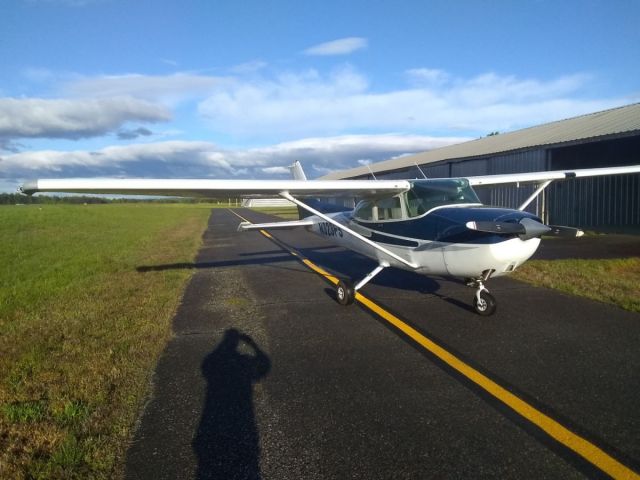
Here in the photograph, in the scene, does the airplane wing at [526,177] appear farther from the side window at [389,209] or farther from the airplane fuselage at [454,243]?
the airplane fuselage at [454,243]

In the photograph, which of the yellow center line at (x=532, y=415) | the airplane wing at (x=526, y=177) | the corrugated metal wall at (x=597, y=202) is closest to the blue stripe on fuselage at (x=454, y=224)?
the yellow center line at (x=532, y=415)

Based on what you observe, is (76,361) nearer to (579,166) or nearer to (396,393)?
(396,393)

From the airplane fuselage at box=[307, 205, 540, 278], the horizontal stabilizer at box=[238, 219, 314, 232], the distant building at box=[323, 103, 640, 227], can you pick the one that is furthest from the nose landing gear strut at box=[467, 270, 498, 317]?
the distant building at box=[323, 103, 640, 227]

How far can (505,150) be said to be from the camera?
19344 millimetres

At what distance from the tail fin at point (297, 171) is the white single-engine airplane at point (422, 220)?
418cm

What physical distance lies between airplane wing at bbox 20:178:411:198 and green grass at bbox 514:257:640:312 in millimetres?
3599

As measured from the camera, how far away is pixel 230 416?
3.33 meters

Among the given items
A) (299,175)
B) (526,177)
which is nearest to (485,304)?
(526,177)

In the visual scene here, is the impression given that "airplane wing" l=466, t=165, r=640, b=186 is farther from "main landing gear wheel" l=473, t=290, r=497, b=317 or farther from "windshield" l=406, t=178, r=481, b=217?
"main landing gear wheel" l=473, t=290, r=497, b=317

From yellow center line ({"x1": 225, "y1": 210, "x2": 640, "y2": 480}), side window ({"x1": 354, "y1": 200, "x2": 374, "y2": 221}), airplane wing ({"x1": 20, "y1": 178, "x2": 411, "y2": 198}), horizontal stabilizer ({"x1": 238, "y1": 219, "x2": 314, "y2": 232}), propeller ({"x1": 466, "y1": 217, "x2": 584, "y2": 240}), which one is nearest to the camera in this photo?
yellow center line ({"x1": 225, "y1": 210, "x2": 640, "y2": 480})

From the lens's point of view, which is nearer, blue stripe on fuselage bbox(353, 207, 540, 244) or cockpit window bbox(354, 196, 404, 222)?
blue stripe on fuselage bbox(353, 207, 540, 244)

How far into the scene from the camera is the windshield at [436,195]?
6.38 metres

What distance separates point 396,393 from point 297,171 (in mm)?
9590

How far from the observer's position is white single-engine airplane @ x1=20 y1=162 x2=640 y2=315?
5285mm
